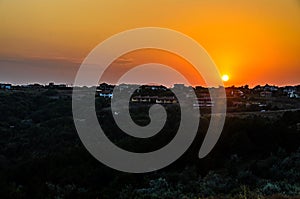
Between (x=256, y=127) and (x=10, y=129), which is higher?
(x=10, y=129)

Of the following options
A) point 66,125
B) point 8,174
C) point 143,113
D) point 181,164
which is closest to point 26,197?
point 8,174

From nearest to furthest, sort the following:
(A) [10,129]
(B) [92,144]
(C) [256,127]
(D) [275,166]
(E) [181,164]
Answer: (D) [275,166] → (E) [181,164] → (C) [256,127] → (B) [92,144] → (A) [10,129]

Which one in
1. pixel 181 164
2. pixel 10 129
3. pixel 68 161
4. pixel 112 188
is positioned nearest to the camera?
pixel 112 188

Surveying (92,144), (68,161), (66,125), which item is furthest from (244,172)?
(66,125)

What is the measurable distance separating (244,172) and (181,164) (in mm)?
2955

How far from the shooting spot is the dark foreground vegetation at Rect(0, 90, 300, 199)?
302 inches

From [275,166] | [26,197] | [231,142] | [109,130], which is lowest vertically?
[26,197]

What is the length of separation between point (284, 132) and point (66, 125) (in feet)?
51.2

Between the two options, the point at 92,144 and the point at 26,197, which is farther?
the point at 92,144

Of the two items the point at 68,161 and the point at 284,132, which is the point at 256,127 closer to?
the point at 284,132

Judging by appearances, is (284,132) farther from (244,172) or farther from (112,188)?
(112,188)

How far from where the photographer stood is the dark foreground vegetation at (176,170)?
25.2 feet

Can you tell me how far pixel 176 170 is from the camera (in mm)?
11531

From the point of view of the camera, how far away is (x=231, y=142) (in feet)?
44.8
